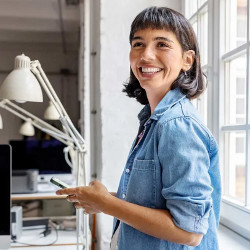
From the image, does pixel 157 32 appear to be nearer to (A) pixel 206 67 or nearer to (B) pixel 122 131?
(A) pixel 206 67

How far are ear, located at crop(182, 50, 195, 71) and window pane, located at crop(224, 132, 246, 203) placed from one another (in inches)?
24.9

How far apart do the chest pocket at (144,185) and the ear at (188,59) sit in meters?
0.28

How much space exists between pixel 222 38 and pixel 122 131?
0.76m

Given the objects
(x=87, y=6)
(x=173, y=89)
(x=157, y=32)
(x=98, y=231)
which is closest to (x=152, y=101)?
(x=173, y=89)

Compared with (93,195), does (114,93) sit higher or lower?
higher

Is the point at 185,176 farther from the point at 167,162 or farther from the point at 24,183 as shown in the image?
the point at 24,183

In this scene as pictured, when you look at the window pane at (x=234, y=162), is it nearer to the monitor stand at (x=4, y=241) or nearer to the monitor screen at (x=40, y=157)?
the monitor stand at (x=4, y=241)

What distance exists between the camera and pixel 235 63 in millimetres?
1400

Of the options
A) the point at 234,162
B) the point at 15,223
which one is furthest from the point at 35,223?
the point at 234,162

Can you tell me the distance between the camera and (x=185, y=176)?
70 cm

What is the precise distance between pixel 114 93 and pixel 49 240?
871 mm

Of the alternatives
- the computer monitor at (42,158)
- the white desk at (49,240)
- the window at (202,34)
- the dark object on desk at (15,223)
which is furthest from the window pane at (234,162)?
the computer monitor at (42,158)

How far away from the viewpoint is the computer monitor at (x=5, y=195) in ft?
4.42

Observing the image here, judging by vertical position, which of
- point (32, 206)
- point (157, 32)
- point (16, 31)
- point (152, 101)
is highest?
point (16, 31)
